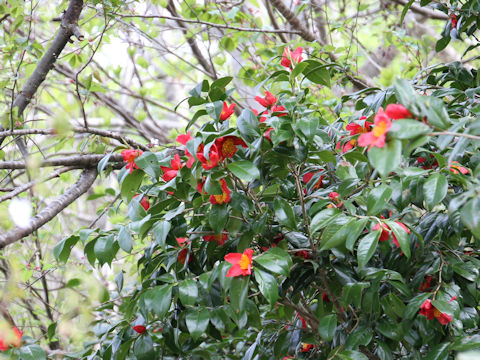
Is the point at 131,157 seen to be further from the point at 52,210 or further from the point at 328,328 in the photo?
the point at 328,328

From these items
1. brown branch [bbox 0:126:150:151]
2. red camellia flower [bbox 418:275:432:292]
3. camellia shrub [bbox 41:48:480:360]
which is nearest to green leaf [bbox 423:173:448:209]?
camellia shrub [bbox 41:48:480:360]

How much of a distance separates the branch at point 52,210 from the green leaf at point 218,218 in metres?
0.39

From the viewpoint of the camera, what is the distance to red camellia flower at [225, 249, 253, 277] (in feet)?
2.79

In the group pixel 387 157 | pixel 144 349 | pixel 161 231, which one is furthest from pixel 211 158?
pixel 144 349

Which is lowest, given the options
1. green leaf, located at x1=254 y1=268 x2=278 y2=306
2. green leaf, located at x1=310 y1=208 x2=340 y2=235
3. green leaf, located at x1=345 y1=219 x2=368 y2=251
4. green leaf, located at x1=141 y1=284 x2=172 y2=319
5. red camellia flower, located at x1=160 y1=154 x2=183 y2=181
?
green leaf, located at x1=345 y1=219 x2=368 y2=251

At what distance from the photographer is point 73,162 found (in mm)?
1439

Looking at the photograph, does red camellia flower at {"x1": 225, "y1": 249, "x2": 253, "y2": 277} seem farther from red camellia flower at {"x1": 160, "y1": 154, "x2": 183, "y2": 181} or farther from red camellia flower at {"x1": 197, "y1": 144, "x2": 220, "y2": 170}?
red camellia flower at {"x1": 160, "y1": 154, "x2": 183, "y2": 181}

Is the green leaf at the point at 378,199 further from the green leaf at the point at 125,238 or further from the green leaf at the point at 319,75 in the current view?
the green leaf at the point at 125,238

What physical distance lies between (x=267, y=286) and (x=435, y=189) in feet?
1.13

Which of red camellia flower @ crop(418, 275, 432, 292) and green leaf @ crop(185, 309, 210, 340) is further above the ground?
green leaf @ crop(185, 309, 210, 340)

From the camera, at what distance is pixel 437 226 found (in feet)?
3.45

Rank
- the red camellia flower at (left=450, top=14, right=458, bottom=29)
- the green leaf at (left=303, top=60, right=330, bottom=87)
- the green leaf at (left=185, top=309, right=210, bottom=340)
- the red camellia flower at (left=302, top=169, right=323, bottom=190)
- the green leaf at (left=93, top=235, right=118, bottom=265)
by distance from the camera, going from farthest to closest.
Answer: the red camellia flower at (left=450, top=14, right=458, bottom=29) < the red camellia flower at (left=302, top=169, right=323, bottom=190) < the green leaf at (left=303, top=60, right=330, bottom=87) < the green leaf at (left=93, top=235, right=118, bottom=265) < the green leaf at (left=185, top=309, right=210, bottom=340)

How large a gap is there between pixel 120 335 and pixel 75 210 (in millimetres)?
2895

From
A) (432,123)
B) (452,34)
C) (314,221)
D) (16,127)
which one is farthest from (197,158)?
(452,34)
